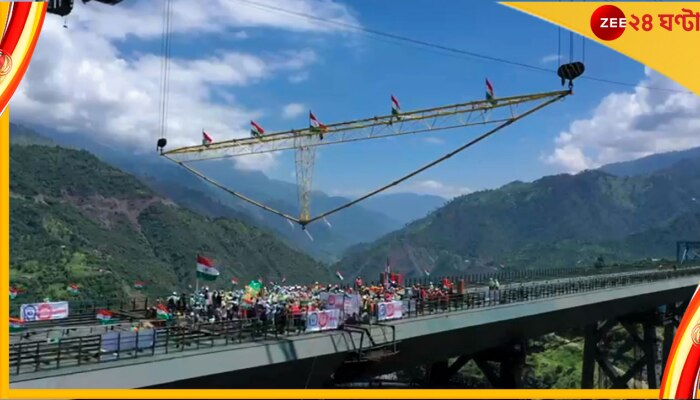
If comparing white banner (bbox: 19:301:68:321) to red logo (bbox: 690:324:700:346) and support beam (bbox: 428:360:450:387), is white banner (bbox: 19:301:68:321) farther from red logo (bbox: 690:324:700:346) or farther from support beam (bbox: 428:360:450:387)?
red logo (bbox: 690:324:700:346)

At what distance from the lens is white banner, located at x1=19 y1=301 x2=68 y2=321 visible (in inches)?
799

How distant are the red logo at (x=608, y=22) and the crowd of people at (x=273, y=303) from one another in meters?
10.9

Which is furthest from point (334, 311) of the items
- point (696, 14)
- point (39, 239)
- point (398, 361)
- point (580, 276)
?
point (39, 239)

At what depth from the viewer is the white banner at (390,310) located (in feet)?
72.1

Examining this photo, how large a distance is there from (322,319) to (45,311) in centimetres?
886

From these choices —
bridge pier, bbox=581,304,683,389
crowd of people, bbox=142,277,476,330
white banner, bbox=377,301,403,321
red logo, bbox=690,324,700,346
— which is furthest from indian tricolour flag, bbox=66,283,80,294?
bridge pier, bbox=581,304,683,389

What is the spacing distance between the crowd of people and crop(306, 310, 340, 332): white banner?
266 mm

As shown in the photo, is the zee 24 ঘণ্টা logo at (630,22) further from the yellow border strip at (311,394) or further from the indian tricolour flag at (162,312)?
the indian tricolour flag at (162,312)

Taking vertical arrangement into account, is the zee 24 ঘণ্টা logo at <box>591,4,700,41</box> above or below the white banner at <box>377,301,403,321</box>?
above

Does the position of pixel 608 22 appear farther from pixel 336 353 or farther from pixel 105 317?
pixel 105 317

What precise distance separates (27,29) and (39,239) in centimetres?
7536

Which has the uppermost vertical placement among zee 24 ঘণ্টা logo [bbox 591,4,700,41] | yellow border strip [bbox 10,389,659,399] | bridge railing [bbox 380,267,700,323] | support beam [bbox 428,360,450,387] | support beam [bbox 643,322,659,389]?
zee 24 ঘণ্টা logo [bbox 591,4,700,41]

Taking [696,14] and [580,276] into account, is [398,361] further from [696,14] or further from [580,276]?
[580,276]

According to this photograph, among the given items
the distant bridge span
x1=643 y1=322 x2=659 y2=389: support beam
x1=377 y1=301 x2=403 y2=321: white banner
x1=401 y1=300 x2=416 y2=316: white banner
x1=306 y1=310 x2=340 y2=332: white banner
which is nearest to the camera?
the distant bridge span
